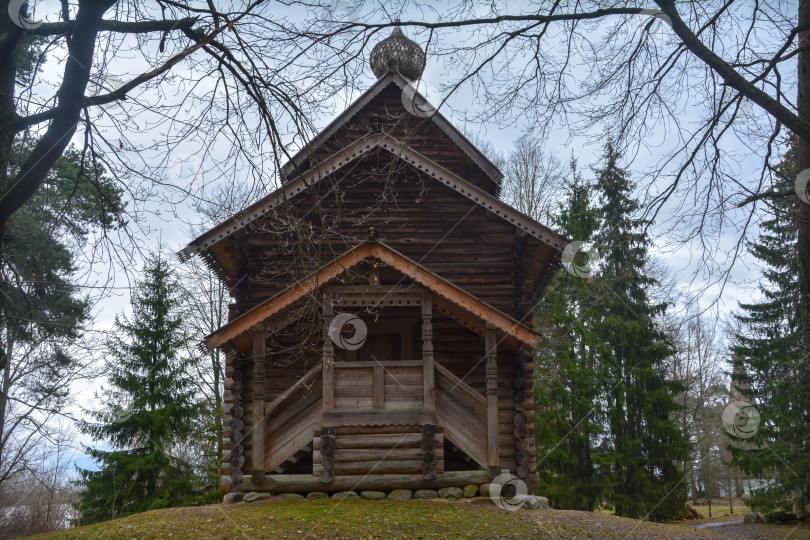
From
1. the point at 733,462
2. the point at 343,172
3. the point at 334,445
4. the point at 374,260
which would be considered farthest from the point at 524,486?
the point at 733,462

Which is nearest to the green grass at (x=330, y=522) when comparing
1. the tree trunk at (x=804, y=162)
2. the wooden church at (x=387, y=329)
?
the wooden church at (x=387, y=329)

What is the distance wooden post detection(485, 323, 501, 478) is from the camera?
1230cm

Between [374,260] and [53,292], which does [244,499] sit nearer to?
[374,260]

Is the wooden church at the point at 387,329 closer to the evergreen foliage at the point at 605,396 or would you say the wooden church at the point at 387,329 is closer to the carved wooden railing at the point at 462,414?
the carved wooden railing at the point at 462,414

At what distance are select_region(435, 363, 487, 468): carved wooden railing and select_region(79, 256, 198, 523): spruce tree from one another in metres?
10.8

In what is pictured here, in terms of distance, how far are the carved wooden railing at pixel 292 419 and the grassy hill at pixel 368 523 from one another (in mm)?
980

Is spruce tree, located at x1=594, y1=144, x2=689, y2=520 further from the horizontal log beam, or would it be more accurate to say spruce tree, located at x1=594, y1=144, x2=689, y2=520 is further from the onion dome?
the horizontal log beam

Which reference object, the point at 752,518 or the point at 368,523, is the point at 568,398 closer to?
the point at 752,518

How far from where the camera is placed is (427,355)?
490 inches

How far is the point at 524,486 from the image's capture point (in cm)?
1298

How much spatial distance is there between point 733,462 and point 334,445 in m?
15.4

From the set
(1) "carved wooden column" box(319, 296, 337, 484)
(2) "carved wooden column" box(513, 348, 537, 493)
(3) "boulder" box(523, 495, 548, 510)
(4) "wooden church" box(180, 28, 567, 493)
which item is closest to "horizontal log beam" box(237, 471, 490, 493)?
(4) "wooden church" box(180, 28, 567, 493)

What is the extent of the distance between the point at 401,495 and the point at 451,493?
2.94 feet

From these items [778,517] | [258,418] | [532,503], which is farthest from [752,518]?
[258,418]
